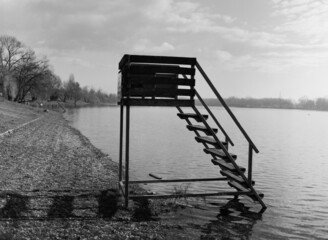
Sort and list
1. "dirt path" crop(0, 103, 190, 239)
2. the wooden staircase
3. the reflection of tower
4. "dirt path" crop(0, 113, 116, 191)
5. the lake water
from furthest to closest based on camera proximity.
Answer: "dirt path" crop(0, 113, 116, 191)
the wooden staircase
the lake water
the reflection of tower
"dirt path" crop(0, 103, 190, 239)

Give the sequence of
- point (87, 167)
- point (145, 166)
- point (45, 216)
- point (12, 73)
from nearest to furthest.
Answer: point (45, 216)
point (87, 167)
point (145, 166)
point (12, 73)

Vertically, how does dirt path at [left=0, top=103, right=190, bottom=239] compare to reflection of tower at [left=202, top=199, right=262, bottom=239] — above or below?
above

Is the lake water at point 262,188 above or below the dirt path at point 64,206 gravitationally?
below

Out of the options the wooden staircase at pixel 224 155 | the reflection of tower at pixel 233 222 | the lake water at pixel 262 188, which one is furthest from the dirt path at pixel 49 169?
the reflection of tower at pixel 233 222

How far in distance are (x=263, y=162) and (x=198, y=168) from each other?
21.1ft

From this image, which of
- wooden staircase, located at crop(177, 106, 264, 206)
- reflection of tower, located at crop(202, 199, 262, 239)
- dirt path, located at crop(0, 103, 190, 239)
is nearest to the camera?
dirt path, located at crop(0, 103, 190, 239)

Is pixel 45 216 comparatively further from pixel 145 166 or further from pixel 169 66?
pixel 145 166

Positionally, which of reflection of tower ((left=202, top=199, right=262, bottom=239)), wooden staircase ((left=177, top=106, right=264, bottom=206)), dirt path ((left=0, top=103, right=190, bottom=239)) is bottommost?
reflection of tower ((left=202, top=199, right=262, bottom=239))

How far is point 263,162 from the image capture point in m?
25.6

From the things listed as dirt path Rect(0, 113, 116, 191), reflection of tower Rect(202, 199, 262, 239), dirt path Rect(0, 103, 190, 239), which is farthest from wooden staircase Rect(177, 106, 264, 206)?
dirt path Rect(0, 113, 116, 191)

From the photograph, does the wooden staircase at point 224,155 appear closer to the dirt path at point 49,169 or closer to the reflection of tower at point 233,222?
the reflection of tower at point 233,222

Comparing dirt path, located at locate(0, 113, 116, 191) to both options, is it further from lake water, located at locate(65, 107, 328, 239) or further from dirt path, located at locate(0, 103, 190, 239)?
lake water, located at locate(65, 107, 328, 239)

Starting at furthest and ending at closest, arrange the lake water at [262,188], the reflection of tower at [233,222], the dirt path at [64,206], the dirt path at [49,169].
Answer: the dirt path at [49,169]
the lake water at [262,188]
the reflection of tower at [233,222]
the dirt path at [64,206]

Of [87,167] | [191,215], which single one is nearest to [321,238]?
[191,215]
